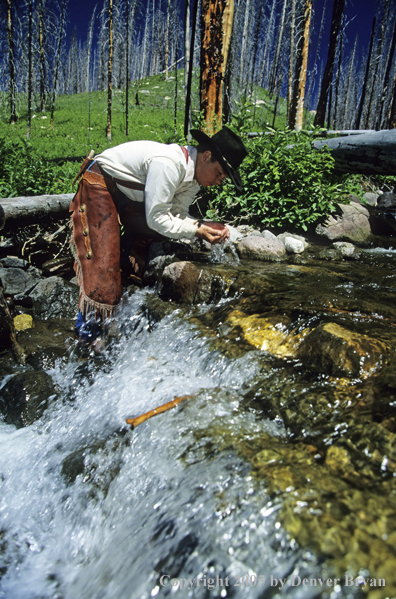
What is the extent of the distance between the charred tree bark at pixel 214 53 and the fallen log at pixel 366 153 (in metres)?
2.21

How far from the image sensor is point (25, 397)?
2.89 meters

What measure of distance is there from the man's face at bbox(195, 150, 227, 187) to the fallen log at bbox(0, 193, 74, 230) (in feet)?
10.3

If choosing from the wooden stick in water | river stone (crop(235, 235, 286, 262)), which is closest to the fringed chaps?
the wooden stick in water

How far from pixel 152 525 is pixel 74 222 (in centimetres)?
288

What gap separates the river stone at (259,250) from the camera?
16.1 feet

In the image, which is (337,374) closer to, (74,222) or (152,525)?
(152,525)

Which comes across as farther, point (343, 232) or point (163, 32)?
point (163, 32)

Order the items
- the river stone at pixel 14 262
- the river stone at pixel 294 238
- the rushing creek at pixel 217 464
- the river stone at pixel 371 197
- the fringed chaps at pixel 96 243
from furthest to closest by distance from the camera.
→ the river stone at pixel 371 197, the river stone at pixel 294 238, the river stone at pixel 14 262, the fringed chaps at pixel 96 243, the rushing creek at pixel 217 464

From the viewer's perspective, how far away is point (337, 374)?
6.97 ft

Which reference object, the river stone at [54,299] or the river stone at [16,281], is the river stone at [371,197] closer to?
the river stone at [54,299]

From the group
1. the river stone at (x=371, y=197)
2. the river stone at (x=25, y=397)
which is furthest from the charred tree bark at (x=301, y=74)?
the river stone at (x=25, y=397)

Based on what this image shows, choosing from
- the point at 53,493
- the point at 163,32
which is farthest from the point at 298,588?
the point at 163,32

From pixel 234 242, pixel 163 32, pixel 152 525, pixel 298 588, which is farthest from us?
pixel 163 32

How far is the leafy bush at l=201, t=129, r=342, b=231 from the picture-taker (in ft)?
19.3
